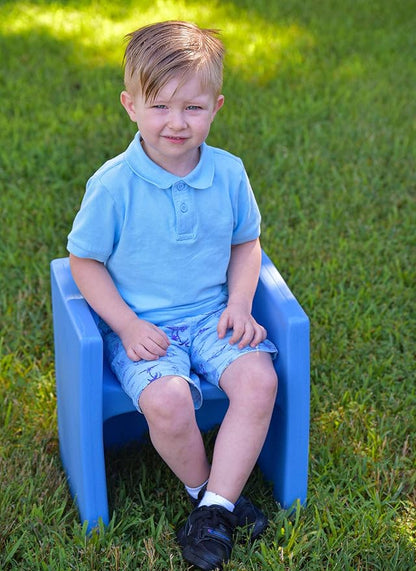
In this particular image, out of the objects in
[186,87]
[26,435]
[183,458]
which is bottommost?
[26,435]

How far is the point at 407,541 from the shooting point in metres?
2.03

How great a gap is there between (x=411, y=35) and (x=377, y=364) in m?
3.02

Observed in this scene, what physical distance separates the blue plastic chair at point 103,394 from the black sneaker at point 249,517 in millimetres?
90

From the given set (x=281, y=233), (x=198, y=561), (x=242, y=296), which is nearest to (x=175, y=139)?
(x=242, y=296)

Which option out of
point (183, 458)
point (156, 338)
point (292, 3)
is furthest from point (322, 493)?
point (292, 3)

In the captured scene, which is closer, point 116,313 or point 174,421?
point 174,421

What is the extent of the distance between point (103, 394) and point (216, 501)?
35 cm

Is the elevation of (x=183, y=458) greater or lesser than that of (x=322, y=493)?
greater

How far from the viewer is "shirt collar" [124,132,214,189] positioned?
2.08 meters

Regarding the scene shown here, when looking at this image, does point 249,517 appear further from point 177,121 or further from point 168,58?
point 168,58

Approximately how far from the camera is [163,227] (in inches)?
82.2

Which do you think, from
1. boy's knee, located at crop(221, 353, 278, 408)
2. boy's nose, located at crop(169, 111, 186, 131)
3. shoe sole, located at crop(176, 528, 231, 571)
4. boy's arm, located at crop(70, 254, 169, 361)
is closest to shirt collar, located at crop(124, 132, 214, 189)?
boy's nose, located at crop(169, 111, 186, 131)

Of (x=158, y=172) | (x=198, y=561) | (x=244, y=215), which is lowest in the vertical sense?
(x=198, y=561)

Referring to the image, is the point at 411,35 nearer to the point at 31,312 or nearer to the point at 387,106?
the point at 387,106
